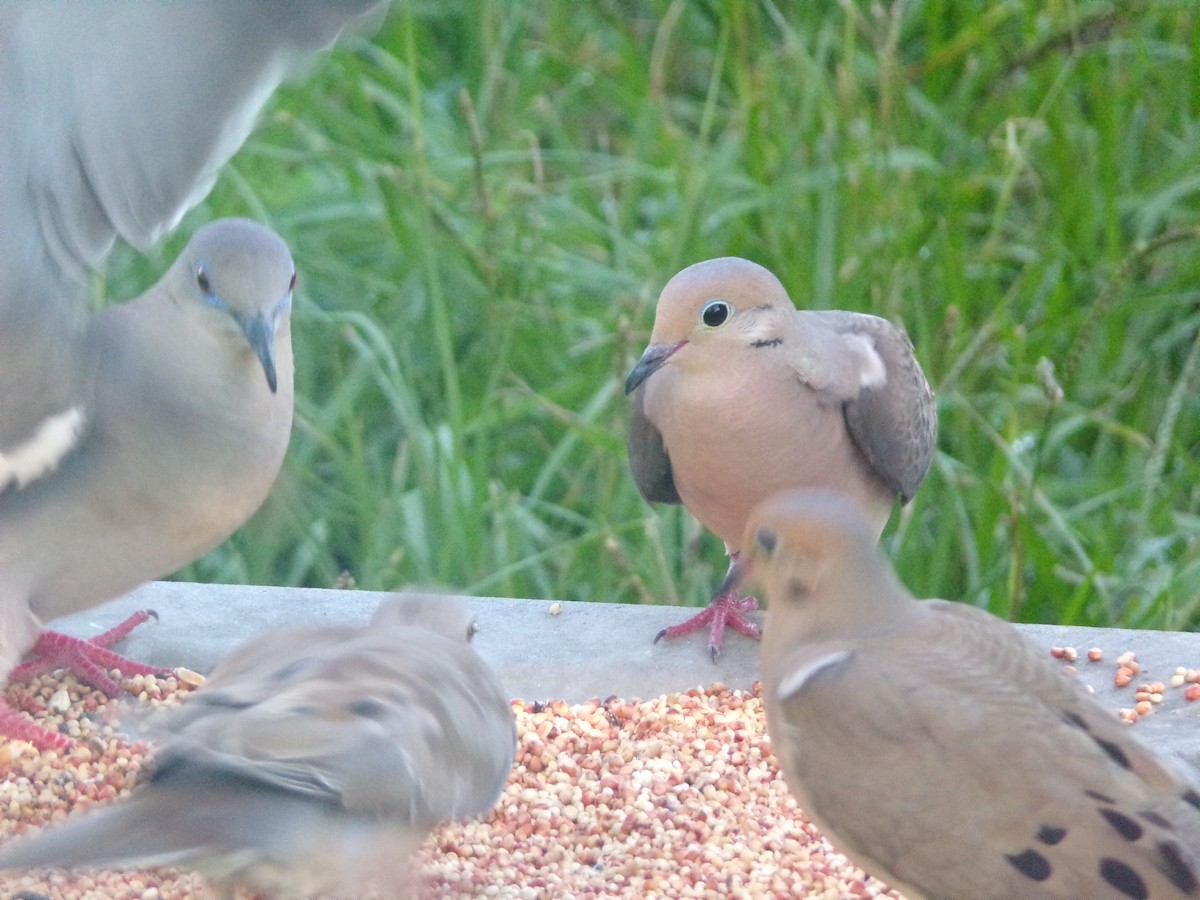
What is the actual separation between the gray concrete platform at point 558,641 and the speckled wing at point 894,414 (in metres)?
0.34

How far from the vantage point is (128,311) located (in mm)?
Answer: 2654

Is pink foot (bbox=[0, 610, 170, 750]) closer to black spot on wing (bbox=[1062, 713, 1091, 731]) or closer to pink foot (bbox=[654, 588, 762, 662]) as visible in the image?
pink foot (bbox=[654, 588, 762, 662])

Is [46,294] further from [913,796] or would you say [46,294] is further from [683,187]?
[683,187]

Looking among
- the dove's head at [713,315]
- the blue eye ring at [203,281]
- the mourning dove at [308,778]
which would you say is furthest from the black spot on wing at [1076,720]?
the blue eye ring at [203,281]

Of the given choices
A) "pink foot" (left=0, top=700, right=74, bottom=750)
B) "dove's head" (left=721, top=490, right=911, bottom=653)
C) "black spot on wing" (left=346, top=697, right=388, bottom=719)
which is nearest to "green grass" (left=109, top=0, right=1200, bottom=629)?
"pink foot" (left=0, top=700, right=74, bottom=750)

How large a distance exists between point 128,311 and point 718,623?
109 centimetres

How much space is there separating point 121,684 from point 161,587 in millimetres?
398

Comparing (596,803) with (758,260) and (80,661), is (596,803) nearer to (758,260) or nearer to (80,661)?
(80,661)

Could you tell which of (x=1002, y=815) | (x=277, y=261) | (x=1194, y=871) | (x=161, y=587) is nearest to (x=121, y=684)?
(x=161, y=587)

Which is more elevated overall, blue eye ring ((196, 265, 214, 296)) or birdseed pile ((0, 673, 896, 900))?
blue eye ring ((196, 265, 214, 296))

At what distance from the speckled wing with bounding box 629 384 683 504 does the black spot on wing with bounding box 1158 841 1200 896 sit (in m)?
1.37

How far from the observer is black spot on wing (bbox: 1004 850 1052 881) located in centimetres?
190

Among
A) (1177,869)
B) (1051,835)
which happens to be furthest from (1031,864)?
(1177,869)

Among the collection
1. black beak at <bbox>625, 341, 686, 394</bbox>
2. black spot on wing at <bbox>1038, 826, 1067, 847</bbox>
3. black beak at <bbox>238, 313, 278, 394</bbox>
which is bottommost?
black spot on wing at <bbox>1038, 826, 1067, 847</bbox>
